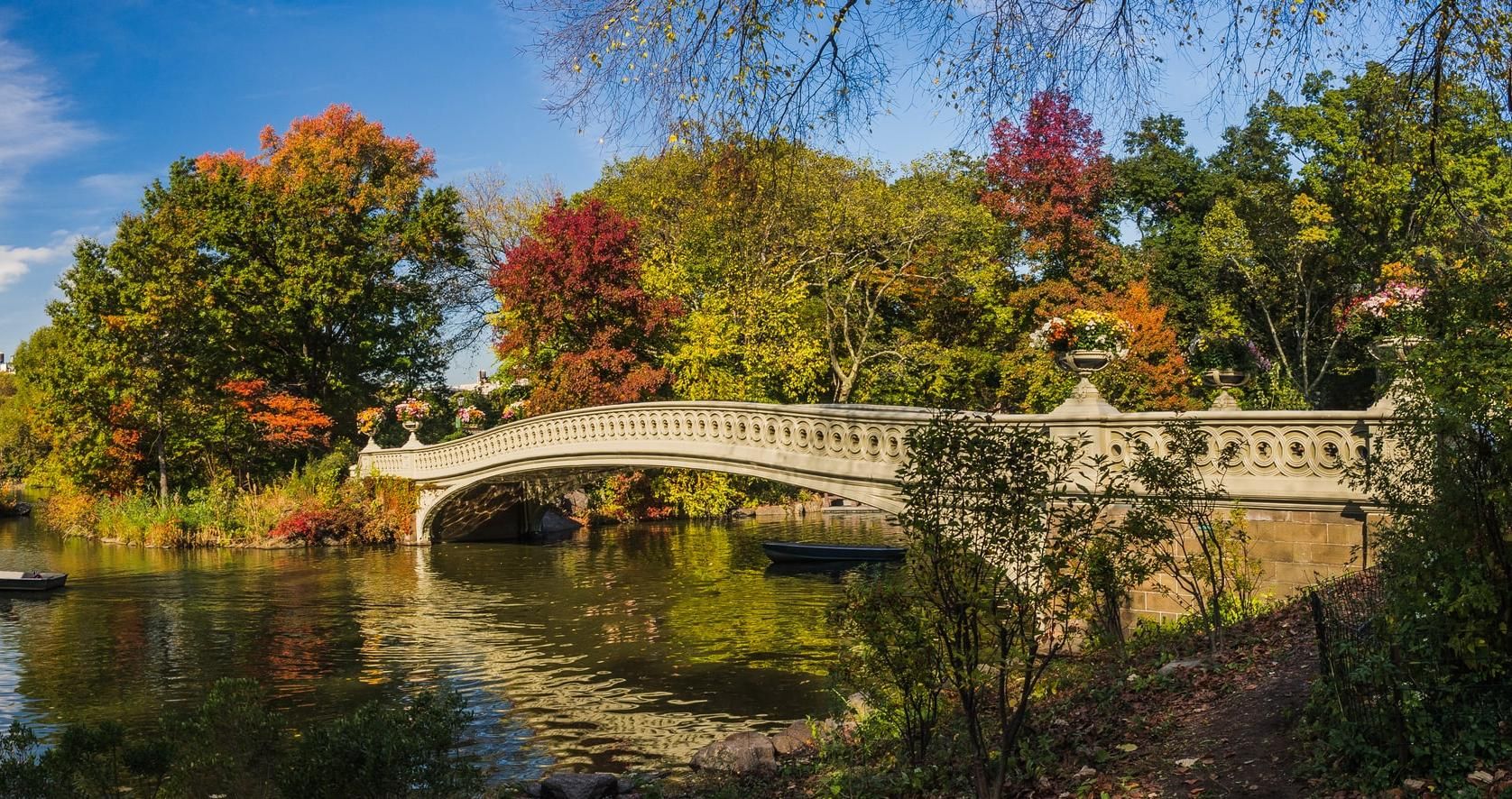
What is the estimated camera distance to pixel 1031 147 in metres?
28.9

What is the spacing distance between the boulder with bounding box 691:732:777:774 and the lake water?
2.15 ft

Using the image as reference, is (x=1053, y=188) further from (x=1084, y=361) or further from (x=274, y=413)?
(x=274, y=413)

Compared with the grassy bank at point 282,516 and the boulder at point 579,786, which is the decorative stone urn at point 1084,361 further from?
the grassy bank at point 282,516

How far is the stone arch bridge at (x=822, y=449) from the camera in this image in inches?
387

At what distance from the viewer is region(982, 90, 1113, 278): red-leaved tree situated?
93.4 ft

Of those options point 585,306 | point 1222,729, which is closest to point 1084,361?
point 1222,729

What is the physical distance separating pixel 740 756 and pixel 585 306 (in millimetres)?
18879

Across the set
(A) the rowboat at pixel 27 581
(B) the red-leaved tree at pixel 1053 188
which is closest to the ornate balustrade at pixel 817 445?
(A) the rowboat at pixel 27 581

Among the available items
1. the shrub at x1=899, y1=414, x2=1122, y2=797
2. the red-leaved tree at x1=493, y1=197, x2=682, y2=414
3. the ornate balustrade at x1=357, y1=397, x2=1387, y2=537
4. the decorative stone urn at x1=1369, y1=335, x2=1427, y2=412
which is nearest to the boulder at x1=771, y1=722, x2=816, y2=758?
the ornate balustrade at x1=357, y1=397, x2=1387, y2=537

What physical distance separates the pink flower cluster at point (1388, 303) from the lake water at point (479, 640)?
3.66 m

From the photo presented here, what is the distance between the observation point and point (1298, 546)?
9898 mm

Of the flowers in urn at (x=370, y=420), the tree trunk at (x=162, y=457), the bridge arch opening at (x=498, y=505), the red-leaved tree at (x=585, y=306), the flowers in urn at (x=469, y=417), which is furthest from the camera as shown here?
the flowers in urn at (x=370, y=420)

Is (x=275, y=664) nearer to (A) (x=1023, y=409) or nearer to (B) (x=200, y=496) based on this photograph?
(B) (x=200, y=496)

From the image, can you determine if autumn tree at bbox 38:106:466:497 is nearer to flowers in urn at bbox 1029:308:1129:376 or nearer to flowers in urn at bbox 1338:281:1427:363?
flowers in urn at bbox 1029:308:1129:376
